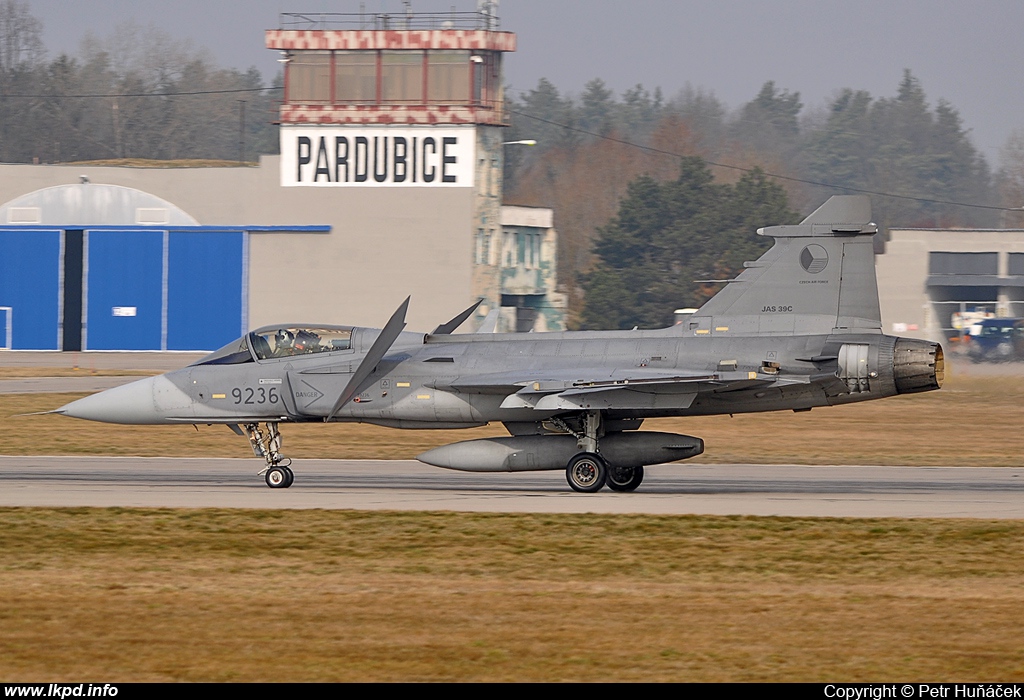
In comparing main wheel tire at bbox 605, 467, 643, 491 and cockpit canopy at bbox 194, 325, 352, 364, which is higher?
cockpit canopy at bbox 194, 325, 352, 364

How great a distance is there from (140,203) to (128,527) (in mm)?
44505

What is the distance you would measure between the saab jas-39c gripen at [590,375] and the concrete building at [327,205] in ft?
117

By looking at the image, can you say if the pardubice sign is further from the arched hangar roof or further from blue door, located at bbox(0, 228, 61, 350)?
blue door, located at bbox(0, 228, 61, 350)

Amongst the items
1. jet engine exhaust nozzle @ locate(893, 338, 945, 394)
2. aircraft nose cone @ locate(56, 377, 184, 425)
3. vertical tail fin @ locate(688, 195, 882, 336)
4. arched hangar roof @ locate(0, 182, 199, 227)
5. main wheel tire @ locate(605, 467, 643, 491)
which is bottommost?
main wheel tire @ locate(605, 467, 643, 491)

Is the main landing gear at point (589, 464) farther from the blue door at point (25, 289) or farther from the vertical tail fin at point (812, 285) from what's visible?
the blue door at point (25, 289)

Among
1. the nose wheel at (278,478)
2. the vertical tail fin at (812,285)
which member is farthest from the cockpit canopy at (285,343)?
the vertical tail fin at (812,285)

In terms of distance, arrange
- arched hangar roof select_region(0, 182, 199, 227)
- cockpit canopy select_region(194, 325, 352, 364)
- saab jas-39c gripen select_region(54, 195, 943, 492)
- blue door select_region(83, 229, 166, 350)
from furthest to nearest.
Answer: arched hangar roof select_region(0, 182, 199, 227) → blue door select_region(83, 229, 166, 350) → cockpit canopy select_region(194, 325, 352, 364) → saab jas-39c gripen select_region(54, 195, 943, 492)

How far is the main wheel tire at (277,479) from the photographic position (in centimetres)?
1947

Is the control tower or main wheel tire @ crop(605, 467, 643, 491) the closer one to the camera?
main wheel tire @ crop(605, 467, 643, 491)

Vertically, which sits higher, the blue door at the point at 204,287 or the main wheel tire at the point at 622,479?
the blue door at the point at 204,287

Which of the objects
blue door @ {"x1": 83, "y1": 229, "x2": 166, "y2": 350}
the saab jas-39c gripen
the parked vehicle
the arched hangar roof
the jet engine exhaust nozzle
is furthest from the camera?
the parked vehicle

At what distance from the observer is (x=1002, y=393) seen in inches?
1559

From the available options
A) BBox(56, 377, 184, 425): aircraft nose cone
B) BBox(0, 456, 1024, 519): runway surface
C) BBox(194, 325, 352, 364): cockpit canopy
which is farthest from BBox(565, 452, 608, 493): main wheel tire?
BBox(56, 377, 184, 425): aircraft nose cone

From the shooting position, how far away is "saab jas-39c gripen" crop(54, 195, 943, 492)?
18.2 metres
